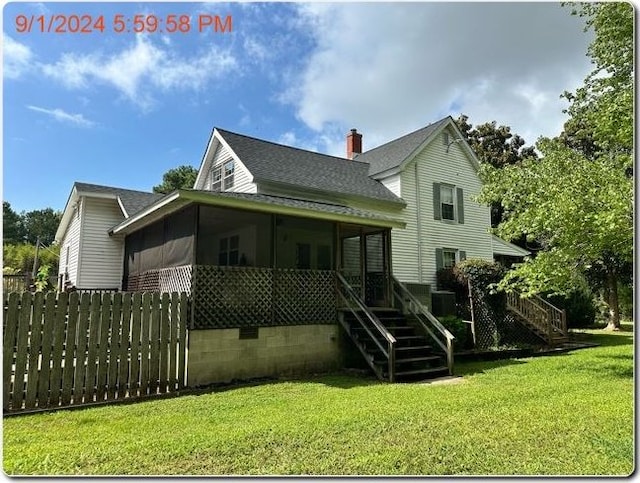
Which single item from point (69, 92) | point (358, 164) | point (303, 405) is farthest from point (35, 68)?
point (358, 164)

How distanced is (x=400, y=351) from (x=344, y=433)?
4.85 m

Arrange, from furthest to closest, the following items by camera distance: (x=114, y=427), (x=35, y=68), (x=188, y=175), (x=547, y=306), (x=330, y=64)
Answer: (x=188, y=175), (x=547, y=306), (x=330, y=64), (x=35, y=68), (x=114, y=427)

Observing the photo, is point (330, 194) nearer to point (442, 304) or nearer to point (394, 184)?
point (394, 184)

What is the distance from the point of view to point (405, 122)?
307 inches

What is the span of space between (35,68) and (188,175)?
33442 mm

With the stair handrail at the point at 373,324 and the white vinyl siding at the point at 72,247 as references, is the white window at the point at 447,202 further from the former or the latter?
the white vinyl siding at the point at 72,247

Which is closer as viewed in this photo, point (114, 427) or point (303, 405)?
point (114, 427)

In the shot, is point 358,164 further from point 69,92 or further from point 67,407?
point 67,407

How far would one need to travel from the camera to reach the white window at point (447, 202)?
17.0 metres

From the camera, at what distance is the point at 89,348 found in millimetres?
6254

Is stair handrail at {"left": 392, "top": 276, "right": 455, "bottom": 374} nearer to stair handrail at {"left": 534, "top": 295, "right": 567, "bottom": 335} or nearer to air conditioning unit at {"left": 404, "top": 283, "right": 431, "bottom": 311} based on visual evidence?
air conditioning unit at {"left": 404, "top": 283, "right": 431, "bottom": 311}

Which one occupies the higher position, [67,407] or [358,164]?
[358,164]

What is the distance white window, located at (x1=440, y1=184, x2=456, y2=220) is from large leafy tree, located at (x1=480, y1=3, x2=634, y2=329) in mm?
6699

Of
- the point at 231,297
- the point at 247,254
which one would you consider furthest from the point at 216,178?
the point at 231,297
